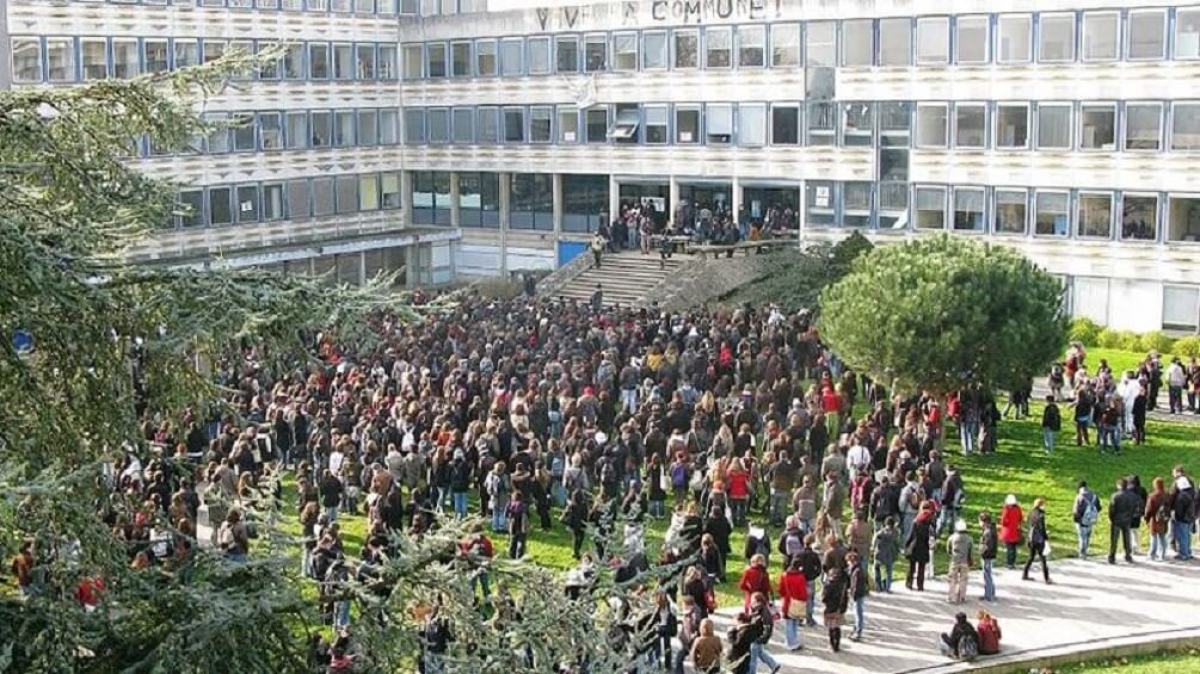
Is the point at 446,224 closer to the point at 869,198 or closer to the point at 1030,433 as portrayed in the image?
the point at 869,198

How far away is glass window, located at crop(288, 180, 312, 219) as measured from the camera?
5731 cm

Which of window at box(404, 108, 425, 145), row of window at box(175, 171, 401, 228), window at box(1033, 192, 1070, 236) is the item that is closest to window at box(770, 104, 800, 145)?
window at box(1033, 192, 1070, 236)

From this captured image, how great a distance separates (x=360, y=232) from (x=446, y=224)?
11.7ft

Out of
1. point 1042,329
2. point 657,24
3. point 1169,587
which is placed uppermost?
point 657,24

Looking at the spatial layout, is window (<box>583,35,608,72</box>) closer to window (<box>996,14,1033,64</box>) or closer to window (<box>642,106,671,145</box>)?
window (<box>642,106,671,145</box>)

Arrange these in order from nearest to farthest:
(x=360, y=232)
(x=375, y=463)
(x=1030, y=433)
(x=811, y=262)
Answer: (x=375, y=463)
(x=1030, y=433)
(x=811, y=262)
(x=360, y=232)

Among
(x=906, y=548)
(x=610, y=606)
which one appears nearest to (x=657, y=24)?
(x=906, y=548)

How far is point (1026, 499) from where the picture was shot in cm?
2750

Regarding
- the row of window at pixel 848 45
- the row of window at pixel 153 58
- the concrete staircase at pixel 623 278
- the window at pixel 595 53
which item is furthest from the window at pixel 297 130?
the concrete staircase at pixel 623 278

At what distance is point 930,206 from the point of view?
49.2 m

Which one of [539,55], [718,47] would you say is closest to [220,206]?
[539,55]

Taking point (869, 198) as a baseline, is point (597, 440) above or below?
below

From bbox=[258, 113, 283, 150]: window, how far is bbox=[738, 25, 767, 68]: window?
53.5ft

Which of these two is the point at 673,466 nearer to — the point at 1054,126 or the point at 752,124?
the point at 1054,126
